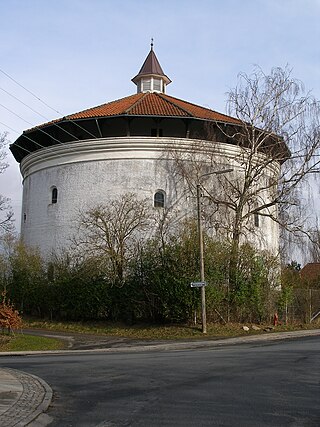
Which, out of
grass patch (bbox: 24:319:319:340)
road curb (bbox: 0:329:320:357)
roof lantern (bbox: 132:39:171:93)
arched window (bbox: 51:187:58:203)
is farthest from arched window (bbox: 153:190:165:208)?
roof lantern (bbox: 132:39:171:93)

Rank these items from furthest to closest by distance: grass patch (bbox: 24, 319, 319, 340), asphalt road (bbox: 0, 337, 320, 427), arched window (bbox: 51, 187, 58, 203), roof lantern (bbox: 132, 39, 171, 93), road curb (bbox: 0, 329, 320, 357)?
roof lantern (bbox: 132, 39, 171, 93)
arched window (bbox: 51, 187, 58, 203)
grass patch (bbox: 24, 319, 319, 340)
road curb (bbox: 0, 329, 320, 357)
asphalt road (bbox: 0, 337, 320, 427)

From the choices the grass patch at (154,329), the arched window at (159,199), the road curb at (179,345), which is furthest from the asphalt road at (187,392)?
the arched window at (159,199)

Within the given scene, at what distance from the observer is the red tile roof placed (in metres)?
31.3

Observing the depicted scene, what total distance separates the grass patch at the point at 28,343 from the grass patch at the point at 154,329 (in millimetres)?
3504

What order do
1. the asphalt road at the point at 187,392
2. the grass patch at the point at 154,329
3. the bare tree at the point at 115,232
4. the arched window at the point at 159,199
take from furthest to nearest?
the arched window at the point at 159,199 → the bare tree at the point at 115,232 → the grass patch at the point at 154,329 → the asphalt road at the point at 187,392

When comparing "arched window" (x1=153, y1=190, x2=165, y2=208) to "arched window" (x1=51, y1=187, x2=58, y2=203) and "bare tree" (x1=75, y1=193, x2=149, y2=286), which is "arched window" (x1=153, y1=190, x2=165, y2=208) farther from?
Answer: "arched window" (x1=51, y1=187, x2=58, y2=203)

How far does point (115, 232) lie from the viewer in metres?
28.6

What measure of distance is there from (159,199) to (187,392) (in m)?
22.9

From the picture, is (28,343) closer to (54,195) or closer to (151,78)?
(54,195)

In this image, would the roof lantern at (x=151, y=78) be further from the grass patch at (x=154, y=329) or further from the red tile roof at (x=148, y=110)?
the grass patch at (x=154, y=329)

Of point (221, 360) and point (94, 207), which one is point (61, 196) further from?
point (221, 360)

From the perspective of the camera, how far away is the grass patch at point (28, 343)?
66.6ft

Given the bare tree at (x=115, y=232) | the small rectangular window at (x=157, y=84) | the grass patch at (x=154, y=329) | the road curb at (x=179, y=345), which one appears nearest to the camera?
the road curb at (x=179, y=345)

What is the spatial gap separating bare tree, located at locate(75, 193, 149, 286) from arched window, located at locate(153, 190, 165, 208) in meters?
0.81
